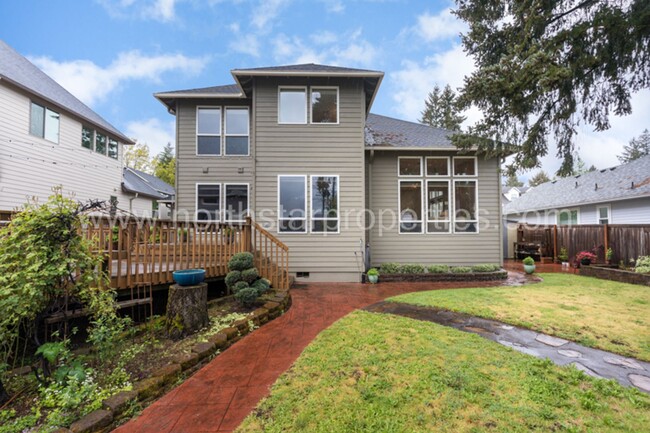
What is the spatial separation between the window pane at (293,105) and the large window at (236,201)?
2.67 meters

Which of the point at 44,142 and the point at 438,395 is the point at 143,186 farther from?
the point at 438,395

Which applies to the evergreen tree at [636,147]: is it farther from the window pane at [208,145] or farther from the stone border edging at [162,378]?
the stone border edging at [162,378]

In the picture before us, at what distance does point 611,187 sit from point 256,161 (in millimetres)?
16736

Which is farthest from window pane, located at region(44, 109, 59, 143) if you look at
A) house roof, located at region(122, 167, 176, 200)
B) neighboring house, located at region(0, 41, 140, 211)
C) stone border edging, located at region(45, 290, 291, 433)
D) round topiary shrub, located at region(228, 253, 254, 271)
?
stone border edging, located at region(45, 290, 291, 433)

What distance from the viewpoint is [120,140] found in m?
13.2

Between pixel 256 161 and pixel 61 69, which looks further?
pixel 61 69

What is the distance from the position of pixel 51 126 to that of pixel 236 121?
663cm

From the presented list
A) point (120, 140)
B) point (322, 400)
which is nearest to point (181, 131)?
point (120, 140)

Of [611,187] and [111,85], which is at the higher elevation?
[111,85]

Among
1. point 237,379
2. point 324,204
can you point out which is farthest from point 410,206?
point 237,379

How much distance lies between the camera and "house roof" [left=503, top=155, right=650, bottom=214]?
471 inches

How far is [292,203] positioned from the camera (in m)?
7.88

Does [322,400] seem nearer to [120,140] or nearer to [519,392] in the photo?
[519,392]

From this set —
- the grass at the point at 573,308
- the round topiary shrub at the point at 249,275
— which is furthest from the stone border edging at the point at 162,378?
the grass at the point at 573,308
